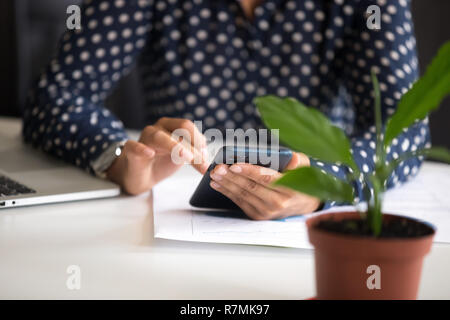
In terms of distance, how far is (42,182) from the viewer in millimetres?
890

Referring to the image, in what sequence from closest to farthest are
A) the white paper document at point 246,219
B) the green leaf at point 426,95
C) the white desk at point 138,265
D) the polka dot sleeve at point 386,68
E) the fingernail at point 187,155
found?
the green leaf at point 426,95
the white desk at point 138,265
the white paper document at point 246,219
the fingernail at point 187,155
the polka dot sleeve at point 386,68

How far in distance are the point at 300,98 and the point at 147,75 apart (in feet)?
1.26

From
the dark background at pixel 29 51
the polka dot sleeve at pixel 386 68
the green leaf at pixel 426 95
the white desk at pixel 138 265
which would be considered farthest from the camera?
the dark background at pixel 29 51

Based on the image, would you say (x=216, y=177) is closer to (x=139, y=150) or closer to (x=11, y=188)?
(x=139, y=150)

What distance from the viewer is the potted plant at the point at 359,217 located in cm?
40

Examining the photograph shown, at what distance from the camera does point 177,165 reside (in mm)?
862

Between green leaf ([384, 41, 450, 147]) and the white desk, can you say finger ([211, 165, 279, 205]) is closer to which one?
the white desk

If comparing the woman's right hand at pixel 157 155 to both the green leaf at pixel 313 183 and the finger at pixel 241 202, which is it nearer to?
the finger at pixel 241 202

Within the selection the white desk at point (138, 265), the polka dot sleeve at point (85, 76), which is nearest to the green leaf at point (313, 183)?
the white desk at point (138, 265)

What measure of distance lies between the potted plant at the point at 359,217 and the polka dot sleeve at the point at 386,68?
528 millimetres

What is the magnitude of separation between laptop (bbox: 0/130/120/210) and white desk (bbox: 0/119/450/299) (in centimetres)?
6

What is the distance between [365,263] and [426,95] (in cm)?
12

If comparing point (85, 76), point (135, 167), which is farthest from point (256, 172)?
point (85, 76)
